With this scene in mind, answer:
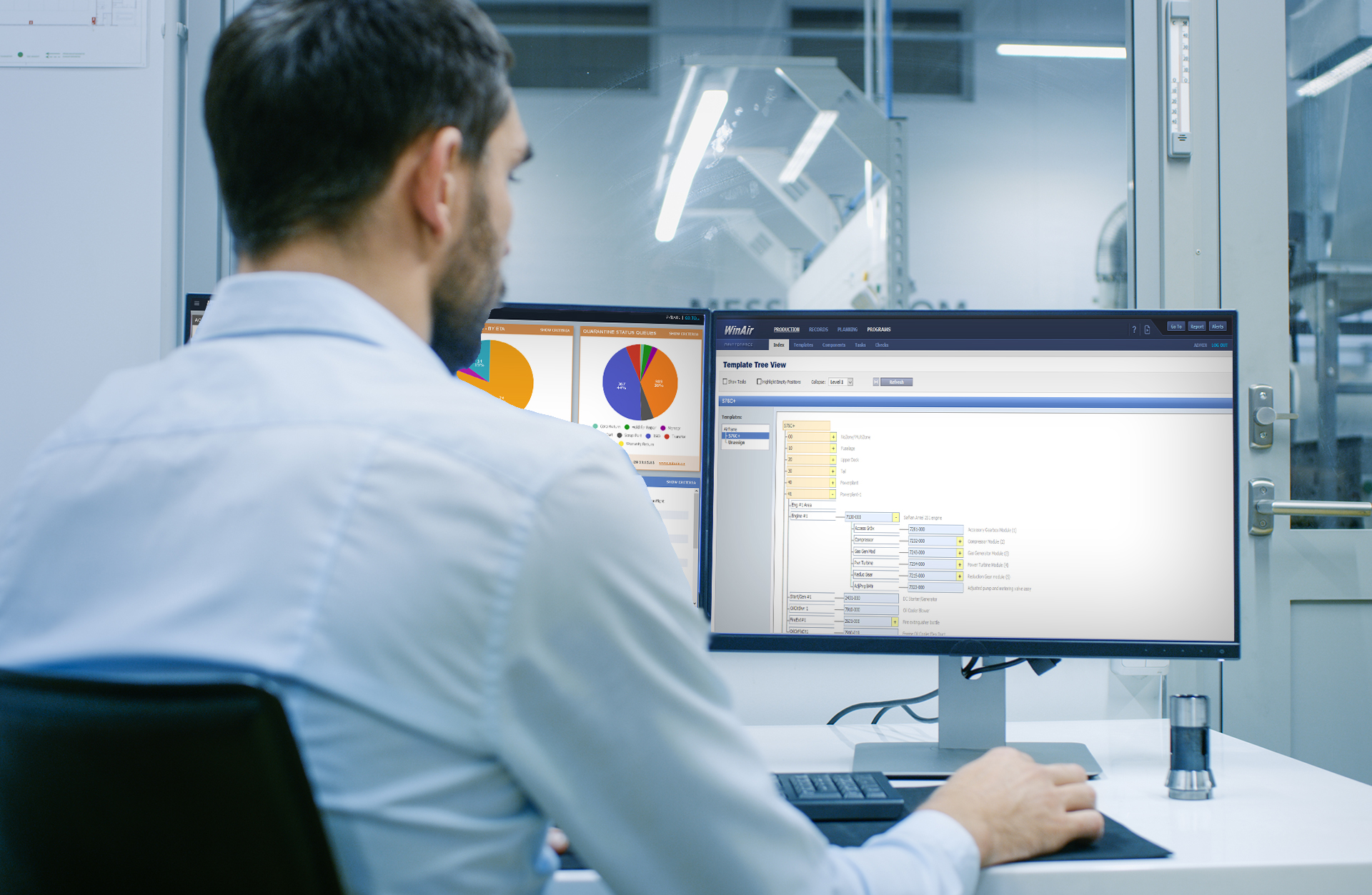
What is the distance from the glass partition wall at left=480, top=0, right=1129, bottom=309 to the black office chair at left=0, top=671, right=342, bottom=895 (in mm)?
1379

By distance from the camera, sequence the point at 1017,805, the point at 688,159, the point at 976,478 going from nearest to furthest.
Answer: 1. the point at 1017,805
2. the point at 976,478
3. the point at 688,159

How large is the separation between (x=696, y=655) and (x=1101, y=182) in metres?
1.57

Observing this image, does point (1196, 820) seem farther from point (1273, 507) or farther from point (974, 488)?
point (1273, 507)

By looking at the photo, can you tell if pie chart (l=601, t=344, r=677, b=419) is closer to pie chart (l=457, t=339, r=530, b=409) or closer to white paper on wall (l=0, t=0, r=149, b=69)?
pie chart (l=457, t=339, r=530, b=409)

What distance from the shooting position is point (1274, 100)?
61.6 inches

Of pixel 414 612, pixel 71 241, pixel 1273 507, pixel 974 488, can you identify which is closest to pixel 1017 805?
pixel 974 488

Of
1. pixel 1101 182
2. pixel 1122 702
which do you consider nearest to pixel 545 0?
pixel 1101 182

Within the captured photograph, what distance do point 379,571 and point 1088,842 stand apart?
2.18 feet

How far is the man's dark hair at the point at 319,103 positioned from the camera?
0.56m

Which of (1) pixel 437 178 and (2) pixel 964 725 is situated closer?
(1) pixel 437 178

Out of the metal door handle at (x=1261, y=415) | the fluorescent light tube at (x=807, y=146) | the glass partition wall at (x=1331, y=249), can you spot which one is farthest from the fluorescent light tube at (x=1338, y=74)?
the fluorescent light tube at (x=807, y=146)

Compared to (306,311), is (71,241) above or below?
above

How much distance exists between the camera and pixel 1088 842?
780 millimetres

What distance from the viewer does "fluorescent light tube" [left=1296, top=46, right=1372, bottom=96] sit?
1599 mm
